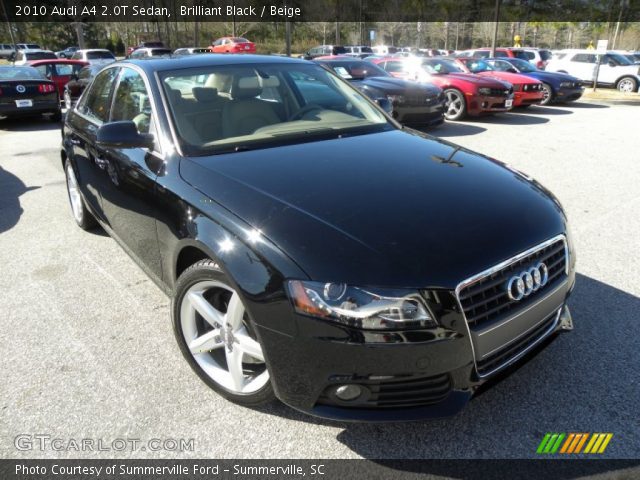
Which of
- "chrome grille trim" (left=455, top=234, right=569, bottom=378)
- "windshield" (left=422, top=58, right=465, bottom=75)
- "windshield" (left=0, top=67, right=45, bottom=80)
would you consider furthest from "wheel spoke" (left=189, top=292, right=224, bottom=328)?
"windshield" (left=0, top=67, right=45, bottom=80)

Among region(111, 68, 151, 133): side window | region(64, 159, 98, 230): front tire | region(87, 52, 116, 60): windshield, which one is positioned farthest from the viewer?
region(87, 52, 116, 60): windshield

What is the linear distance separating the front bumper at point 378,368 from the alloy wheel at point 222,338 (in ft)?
0.84

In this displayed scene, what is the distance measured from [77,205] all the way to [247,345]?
11.3ft

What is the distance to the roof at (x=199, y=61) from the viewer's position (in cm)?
329

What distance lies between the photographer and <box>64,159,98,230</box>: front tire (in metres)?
4.62

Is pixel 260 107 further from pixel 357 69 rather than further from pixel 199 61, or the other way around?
pixel 357 69

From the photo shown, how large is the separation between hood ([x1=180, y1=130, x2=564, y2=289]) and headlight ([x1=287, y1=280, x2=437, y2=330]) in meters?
0.04

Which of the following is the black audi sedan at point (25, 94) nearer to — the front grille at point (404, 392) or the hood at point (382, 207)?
the hood at point (382, 207)

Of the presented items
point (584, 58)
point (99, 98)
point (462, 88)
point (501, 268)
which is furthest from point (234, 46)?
point (501, 268)

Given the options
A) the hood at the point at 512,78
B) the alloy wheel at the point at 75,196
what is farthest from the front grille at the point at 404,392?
the hood at the point at 512,78

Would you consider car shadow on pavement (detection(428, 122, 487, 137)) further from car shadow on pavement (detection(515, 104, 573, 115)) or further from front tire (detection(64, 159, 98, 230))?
front tire (detection(64, 159, 98, 230))

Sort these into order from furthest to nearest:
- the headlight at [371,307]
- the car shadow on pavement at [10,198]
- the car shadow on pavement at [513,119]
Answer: the car shadow on pavement at [513,119] < the car shadow on pavement at [10,198] < the headlight at [371,307]

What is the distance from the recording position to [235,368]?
2.35 meters

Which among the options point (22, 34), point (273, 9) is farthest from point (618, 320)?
point (22, 34)
